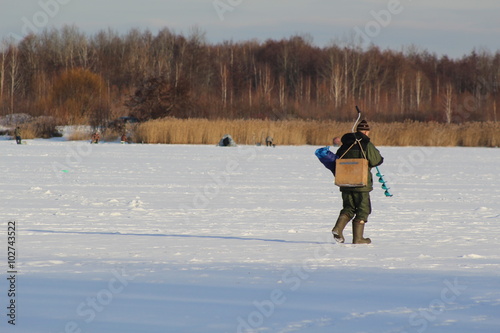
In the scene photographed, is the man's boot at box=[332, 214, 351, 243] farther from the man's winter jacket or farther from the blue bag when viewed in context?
the blue bag

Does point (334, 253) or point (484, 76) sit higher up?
point (484, 76)

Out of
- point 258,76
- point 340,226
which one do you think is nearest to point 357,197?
point 340,226

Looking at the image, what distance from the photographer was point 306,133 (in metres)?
37.1

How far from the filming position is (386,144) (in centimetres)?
3697

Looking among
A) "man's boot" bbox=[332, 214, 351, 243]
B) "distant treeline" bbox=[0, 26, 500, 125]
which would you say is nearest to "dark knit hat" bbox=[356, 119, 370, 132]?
"man's boot" bbox=[332, 214, 351, 243]

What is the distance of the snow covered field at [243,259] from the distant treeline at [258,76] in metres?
45.2

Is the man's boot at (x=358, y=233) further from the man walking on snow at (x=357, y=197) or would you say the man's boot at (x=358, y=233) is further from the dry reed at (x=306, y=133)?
the dry reed at (x=306, y=133)

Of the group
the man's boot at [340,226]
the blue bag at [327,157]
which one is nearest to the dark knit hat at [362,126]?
the blue bag at [327,157]

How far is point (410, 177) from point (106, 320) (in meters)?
14.3

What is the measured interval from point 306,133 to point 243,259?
30.2 metres

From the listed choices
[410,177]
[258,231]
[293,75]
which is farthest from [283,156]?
[293,75]

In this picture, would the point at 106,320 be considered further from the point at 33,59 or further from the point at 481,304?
the point at 33,59

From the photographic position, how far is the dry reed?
36031 millimetres

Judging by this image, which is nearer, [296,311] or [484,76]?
[296,311]
